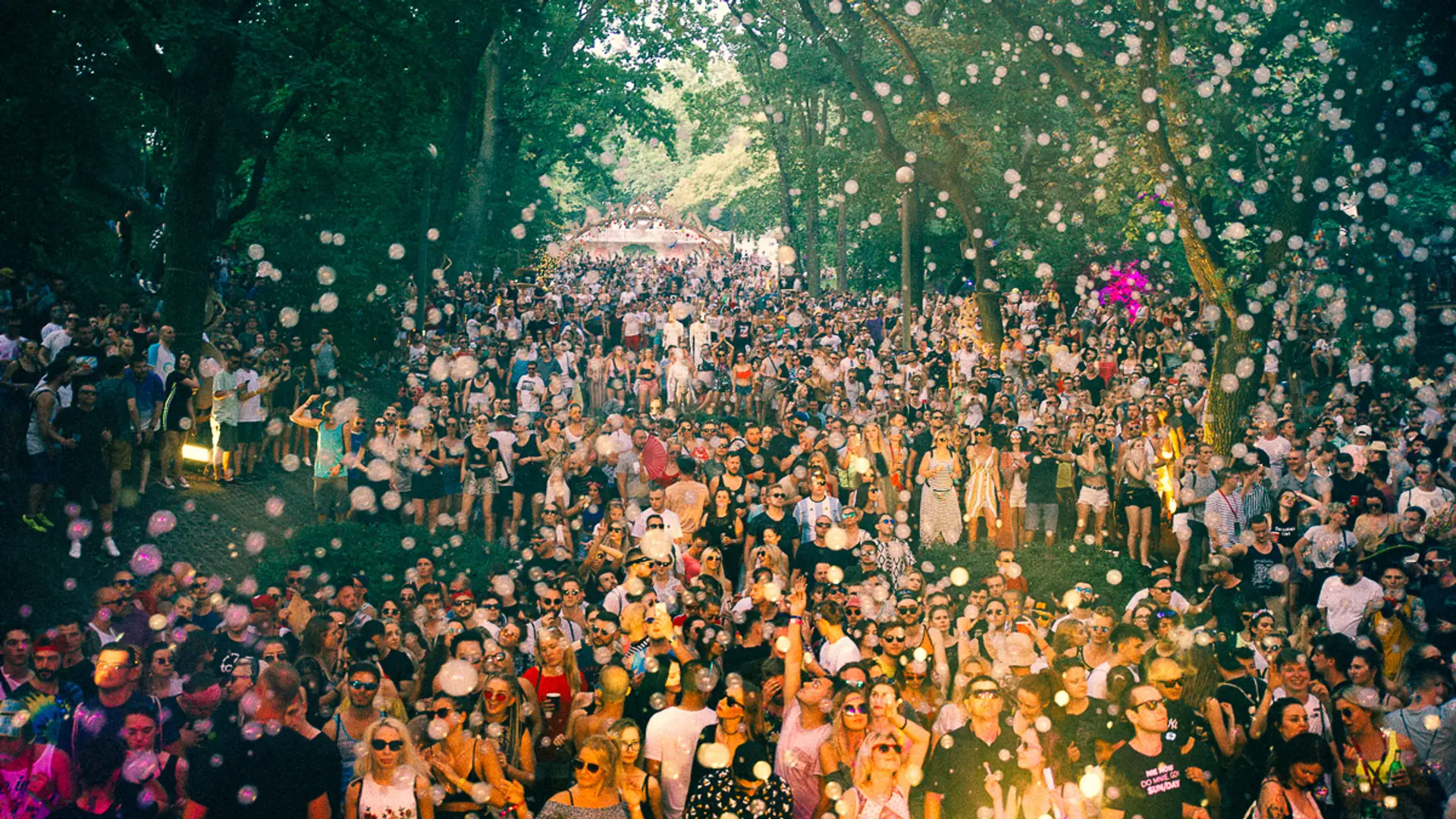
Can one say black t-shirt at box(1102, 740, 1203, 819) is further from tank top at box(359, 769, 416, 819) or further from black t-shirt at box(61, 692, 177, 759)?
black t-shirt at box(61, 692, 177, 759)

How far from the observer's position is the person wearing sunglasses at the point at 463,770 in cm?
607

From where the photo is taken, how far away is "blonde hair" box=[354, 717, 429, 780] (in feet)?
18.2

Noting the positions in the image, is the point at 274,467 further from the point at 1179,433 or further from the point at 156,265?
the point at 1179,433

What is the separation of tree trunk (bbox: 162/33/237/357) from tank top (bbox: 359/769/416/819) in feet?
31.2

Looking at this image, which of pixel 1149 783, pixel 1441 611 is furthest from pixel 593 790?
pixel 1441 611

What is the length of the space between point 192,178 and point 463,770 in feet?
33.3

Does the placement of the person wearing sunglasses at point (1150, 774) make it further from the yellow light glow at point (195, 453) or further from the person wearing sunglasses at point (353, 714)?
the yellow light glow at point (195, 453)

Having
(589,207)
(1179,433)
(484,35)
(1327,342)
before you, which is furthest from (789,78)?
(589,207)

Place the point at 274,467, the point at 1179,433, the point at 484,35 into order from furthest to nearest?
the point at 484,35, the point at 274,467, the point at 1179,433

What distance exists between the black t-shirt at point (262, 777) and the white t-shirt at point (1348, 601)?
7114 mm

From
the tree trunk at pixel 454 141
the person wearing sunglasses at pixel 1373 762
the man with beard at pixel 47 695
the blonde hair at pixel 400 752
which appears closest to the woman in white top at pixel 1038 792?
the person wearing sunglasses at pixel 1373 762

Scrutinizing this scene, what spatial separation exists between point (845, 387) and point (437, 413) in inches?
254

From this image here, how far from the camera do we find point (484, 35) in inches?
774

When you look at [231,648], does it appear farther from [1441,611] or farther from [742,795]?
[1441,611]
